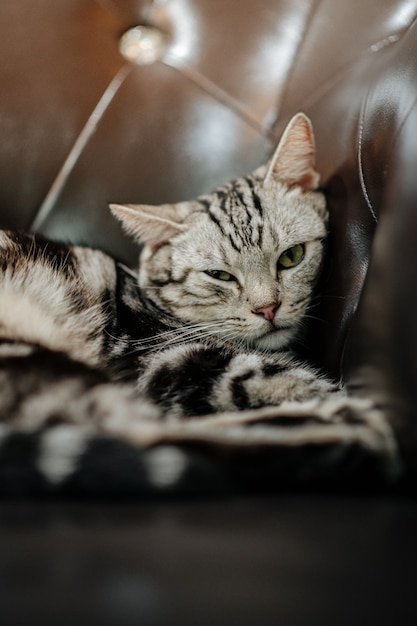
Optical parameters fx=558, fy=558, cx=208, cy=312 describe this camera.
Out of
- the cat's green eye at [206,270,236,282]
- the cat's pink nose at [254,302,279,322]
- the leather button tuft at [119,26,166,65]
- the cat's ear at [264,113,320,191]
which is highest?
the leather button tuft at [119,26,166,65]

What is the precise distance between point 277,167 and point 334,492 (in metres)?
0.63

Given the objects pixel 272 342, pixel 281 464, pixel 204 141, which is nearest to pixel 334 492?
pixel 281 464

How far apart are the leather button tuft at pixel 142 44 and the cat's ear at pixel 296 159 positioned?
0.33 meters

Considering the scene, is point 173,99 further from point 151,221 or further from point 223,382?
point 223,382

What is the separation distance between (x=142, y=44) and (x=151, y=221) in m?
0.36

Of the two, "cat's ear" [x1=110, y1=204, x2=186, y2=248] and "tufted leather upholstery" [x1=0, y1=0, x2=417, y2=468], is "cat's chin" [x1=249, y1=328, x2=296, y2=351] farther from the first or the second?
"cat's ear" [x1=110, y1=204, x2=186, y2=248]

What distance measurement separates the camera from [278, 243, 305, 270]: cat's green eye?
3.05 feet

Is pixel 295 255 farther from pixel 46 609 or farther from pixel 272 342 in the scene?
pixel 46 609

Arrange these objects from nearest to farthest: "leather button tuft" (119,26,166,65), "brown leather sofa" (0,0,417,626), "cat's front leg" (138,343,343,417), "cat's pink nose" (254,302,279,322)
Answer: "brown leather sofa" (0,0,417,626)
"cat's front leg" (138,343,343,417)
"cat's pink nose" (254,302,279,322)
"leather button tuft" (119,26,166,65)

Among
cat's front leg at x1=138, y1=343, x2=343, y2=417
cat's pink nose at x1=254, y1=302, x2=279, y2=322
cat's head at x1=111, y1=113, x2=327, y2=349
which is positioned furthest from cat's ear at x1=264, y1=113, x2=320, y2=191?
cat's front leg at x1=138, y1=343, x2=343, y2=417

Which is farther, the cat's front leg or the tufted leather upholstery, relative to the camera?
the tufted leather upholstery

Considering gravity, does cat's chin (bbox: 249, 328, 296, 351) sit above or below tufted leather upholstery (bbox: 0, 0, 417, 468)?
below

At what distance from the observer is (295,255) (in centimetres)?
93

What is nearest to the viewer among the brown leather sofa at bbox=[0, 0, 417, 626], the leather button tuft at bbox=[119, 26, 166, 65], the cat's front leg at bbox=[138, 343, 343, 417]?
the brown leather sofa at bbox=[0, 0, 417, 626]
